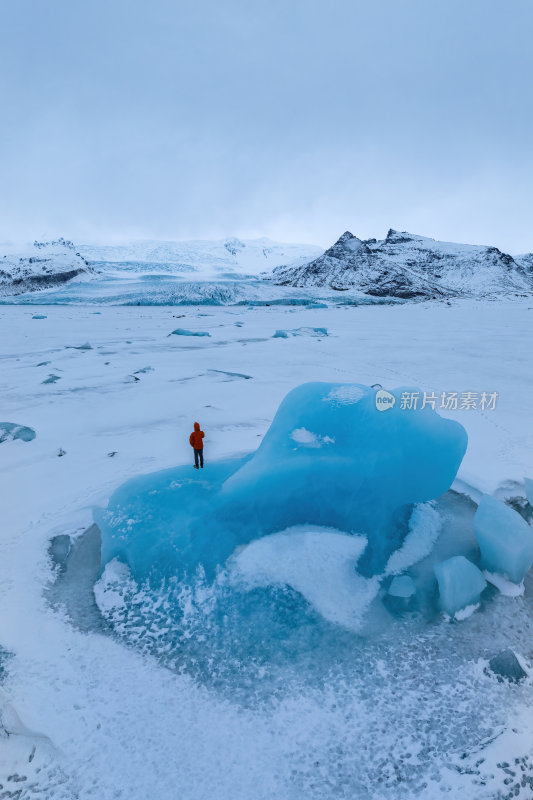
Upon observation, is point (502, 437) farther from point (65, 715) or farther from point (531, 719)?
point (65, 715)

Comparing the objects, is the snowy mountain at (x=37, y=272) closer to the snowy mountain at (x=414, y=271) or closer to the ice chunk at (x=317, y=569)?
the snowy mountain at (x=414, y=271)

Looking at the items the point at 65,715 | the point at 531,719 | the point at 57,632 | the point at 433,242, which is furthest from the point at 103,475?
the point at 433,242

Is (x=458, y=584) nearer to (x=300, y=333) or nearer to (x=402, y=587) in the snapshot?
(x=402, y=587)

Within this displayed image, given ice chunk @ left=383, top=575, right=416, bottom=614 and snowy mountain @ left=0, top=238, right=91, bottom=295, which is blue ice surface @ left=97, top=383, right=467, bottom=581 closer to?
ice chunk @ left=383, top=575, right=416, bottom=614

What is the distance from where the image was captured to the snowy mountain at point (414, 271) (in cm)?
4378

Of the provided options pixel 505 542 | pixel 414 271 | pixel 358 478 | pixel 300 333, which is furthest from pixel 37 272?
pixel 505 542

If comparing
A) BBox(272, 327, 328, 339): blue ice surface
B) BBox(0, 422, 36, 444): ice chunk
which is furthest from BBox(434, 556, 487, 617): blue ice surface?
BBox(272, 327, 328, 339): blue ice surface

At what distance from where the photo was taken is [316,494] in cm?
295

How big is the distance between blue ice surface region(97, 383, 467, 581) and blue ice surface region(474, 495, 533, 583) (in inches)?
13.9

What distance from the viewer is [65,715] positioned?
Result: 185cm

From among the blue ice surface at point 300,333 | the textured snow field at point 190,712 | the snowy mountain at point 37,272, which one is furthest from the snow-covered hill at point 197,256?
the textured snow field at point 190,712

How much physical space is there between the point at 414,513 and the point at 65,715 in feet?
8.34

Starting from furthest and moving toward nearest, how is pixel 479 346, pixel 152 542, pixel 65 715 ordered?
pixel 479 346
pixel 152 542
pixel 65 715

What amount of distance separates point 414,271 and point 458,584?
53794 mm
